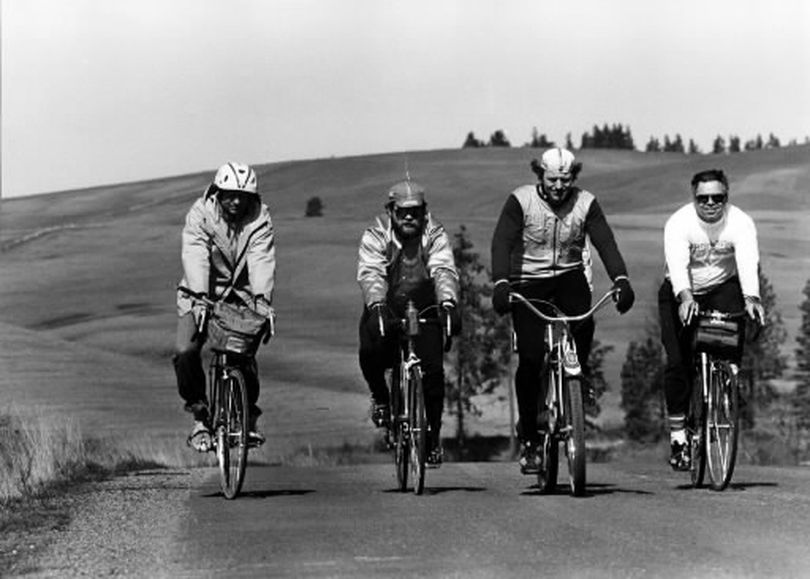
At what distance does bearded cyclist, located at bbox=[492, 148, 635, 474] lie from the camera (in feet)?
43.0

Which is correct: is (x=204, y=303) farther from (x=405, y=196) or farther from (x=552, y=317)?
(x=552, y=317)

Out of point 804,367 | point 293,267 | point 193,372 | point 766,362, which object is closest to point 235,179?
point 193,372

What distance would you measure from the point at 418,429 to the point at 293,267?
9886 centimetres

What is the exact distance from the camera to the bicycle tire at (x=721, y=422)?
1327 cm

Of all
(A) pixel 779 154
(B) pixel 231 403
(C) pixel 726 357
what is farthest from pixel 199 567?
(A) pixel 779 154

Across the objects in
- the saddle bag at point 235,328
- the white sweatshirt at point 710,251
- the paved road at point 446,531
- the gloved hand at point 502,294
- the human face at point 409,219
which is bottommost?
the paved road at point 446,531

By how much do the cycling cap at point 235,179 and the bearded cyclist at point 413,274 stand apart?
2.94 feet

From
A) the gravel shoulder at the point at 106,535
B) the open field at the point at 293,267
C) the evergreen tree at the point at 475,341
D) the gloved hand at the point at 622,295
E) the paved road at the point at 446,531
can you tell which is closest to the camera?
the paved road at the point at 446,531

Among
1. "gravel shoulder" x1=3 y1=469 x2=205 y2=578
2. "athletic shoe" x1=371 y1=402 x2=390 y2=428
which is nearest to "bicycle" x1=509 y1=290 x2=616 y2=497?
"athletic shoe" x1=371 y1=402 x2=390 y2=428

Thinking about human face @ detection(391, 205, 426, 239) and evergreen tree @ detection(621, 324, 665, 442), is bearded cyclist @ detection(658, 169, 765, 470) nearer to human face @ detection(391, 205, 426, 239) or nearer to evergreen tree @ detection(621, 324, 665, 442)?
human face @ detection(391, 205, 426, 239)

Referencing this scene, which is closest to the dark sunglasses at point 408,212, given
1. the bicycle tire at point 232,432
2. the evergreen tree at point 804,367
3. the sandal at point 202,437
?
the bicycle tire at point 232,432

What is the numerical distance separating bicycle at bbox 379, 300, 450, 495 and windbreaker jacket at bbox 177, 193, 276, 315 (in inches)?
35.0

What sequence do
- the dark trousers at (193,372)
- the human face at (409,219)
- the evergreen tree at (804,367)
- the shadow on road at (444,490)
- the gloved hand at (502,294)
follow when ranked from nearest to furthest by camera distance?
the gloved hand at (502,294) < the dark trousers at (193,372) < the human face at (409,219) < the shadow on road at (444,490) < the evergreen tree at (804,367)

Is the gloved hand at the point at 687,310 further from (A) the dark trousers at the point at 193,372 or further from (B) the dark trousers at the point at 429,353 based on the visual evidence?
(A) the dark trousers at the point at 193,372
